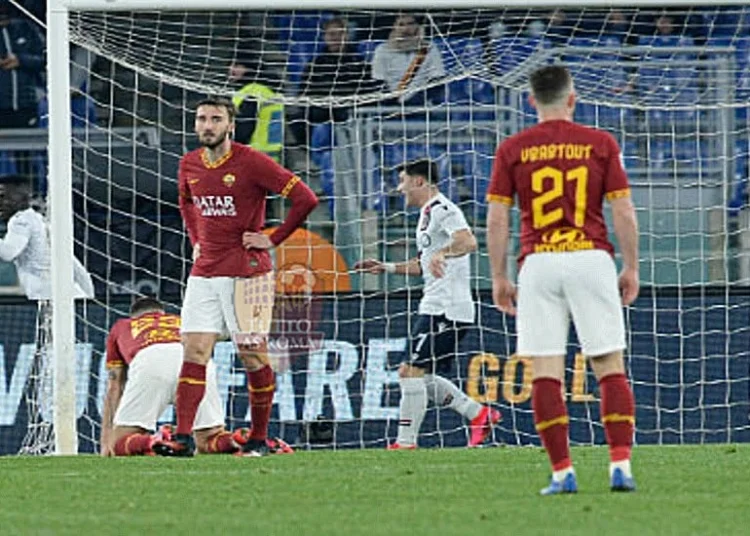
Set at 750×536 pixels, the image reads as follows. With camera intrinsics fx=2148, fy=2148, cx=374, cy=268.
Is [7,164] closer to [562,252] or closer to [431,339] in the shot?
[431,339]

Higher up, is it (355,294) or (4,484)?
(355,294)

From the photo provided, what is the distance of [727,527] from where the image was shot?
8227 millimetres

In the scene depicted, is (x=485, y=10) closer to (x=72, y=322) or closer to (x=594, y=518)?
(x=72, y=322)

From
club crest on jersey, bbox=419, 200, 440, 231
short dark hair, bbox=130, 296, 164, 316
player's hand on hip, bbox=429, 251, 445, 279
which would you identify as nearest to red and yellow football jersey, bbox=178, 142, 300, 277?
short dark hair, bbox=130, 296, 164, 316

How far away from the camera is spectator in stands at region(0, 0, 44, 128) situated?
19812 millimetres

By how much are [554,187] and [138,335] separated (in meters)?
5.68

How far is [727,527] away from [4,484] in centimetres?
427

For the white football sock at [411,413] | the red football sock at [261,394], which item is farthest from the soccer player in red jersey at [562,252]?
the white football sock at [411,413]

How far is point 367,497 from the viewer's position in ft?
31.9

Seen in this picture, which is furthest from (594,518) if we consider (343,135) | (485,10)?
(343,135)

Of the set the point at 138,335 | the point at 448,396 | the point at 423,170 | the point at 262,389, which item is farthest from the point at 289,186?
the point at 448,396

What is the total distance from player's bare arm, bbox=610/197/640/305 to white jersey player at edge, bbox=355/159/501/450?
662cm

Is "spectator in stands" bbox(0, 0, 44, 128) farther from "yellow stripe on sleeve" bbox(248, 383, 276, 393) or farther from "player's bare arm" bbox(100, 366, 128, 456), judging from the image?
"yellow stripe on sleeve" bbox(248, 383, 276, 393)

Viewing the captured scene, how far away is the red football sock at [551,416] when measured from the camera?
31.0ft
